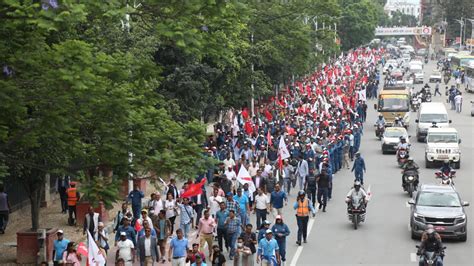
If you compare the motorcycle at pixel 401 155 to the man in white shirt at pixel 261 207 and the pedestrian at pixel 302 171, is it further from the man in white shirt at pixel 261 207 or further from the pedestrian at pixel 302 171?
the man in white shirt at pixel 261 207

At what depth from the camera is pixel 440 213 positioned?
26078mm

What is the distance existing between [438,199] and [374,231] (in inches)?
77.7

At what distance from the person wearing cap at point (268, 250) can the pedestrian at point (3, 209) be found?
8.96 meters

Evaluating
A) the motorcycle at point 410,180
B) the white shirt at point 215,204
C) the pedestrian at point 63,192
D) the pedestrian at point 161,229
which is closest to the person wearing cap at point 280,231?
the pedestrian at point 161,229

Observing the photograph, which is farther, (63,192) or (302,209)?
(63,192)

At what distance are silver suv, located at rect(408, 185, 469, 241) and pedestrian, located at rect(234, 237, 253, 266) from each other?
6.72 meters

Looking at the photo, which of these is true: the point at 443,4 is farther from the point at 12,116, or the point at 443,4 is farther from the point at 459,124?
the point at 12,116

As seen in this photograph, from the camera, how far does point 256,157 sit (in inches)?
1421

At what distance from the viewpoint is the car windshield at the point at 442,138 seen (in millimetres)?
42094

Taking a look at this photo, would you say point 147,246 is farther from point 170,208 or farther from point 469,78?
point 469,78

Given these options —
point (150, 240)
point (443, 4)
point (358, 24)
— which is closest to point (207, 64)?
point (150, 240)

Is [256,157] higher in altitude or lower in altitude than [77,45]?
lower

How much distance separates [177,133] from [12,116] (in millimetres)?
3066

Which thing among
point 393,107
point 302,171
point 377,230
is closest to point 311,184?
point 302,171
